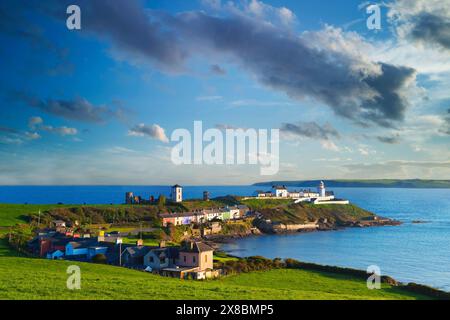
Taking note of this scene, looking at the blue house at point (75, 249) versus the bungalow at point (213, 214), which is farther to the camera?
the bungalow at point (213, 214)

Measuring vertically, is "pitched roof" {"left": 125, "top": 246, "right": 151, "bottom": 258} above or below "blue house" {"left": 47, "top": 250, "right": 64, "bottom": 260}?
above

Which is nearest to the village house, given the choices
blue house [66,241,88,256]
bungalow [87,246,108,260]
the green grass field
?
the green grass field

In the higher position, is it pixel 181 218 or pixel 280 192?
pixel 280 192

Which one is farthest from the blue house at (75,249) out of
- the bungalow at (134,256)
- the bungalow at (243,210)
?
the bungalow at (243,210)

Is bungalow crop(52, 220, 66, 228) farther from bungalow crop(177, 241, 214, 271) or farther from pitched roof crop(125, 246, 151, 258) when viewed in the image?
bungalow crop(177, 241, 214, 271)

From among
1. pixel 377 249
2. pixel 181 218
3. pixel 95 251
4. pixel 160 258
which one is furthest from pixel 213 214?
pixel 160 258

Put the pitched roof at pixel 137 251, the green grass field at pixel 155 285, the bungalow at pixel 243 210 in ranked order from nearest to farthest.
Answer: the green grass field at pixel 155 285 → the pitched roof at pixel 137 251 → the bungalow at pixel 243 210

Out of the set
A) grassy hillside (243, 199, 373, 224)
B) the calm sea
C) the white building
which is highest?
the white building

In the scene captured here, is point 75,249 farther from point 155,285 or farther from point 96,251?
point 155,285

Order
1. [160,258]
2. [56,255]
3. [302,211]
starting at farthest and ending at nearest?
[302,211]
[56,255]
[160,258]

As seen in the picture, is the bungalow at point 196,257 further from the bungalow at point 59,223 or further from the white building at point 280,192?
the white building at point 280,192

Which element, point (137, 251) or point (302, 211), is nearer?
point (137, 251)

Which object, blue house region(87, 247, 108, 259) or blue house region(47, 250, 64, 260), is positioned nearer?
blue house region(47, 250, 64, 260)
